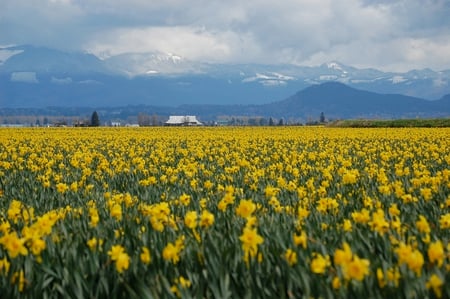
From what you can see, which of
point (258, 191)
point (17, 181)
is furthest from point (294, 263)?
point (17, 181)

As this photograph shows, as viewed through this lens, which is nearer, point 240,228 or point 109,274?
point 109,274

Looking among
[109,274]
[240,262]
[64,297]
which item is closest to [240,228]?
[240,262]

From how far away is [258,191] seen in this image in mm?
8188

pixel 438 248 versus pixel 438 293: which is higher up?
pixel 438 248

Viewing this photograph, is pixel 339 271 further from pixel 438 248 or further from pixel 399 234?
pixel 399 234

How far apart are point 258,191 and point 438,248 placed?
17.8 feet

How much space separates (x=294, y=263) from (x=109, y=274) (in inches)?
50.4

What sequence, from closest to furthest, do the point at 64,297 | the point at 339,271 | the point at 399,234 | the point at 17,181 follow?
the point at 339,271, the point at 64,297, the point at 399,234, the point at 17,181

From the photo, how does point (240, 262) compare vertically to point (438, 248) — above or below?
below

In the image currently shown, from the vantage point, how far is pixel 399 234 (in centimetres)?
408

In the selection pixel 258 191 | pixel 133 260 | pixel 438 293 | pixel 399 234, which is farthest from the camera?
pixel 258 191

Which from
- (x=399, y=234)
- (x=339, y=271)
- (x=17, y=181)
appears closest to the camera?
(x=339, y=271)

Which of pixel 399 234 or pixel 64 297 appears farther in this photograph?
pixel 399 234

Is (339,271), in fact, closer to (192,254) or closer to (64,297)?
(192,254)
